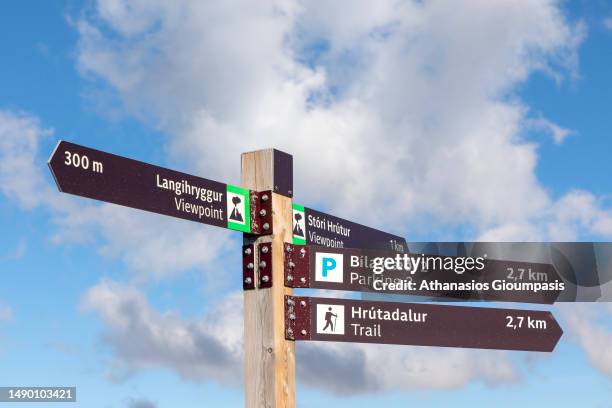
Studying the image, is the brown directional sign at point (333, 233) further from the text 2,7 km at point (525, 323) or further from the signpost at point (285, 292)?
the text 2,7 km at point (525, 323)

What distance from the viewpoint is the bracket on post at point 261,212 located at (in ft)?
25.5

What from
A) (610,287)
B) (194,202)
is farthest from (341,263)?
(610,287)

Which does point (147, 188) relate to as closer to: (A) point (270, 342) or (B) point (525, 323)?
(A) point (270, 342)

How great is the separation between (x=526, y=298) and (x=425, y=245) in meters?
1.28

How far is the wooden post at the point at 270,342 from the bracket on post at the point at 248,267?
42mm

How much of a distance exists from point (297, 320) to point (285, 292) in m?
0.25

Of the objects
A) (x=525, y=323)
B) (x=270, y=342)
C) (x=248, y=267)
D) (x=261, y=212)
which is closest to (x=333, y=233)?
(x=261, y=212)

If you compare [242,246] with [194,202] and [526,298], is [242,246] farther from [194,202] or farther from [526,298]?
[526,298]

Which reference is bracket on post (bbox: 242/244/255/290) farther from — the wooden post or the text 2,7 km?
the text 2,7 km

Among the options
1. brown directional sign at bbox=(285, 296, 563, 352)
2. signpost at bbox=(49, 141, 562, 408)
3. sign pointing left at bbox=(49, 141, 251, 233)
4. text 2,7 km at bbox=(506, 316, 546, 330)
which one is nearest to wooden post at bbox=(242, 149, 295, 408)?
signpost at bbox=(49, 141, 562, 408)

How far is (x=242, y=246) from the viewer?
25.7 feet

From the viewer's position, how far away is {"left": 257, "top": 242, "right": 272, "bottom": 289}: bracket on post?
7.62m

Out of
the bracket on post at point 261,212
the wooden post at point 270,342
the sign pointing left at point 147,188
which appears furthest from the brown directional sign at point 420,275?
the sign pointing left at point 147,188

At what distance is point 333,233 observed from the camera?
8797 millimetres
